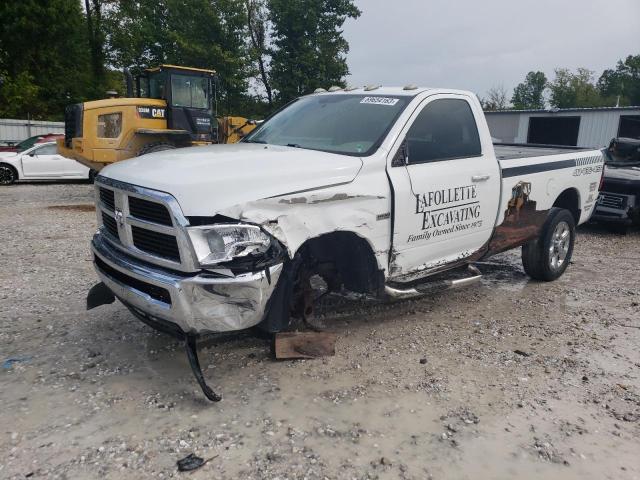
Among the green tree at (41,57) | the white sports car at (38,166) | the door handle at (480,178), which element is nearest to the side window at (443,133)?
the door handle at (480,178)

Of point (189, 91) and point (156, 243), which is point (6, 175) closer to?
point (189, 91)

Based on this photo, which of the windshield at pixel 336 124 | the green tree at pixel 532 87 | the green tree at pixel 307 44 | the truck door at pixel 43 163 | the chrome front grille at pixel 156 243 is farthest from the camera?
the green tree at pixel 532 87

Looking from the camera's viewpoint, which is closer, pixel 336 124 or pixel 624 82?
pixel 336 124

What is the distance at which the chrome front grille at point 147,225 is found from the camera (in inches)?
120

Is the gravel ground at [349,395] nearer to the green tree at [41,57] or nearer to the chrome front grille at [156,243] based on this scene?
the chrome front grille at [156,243]

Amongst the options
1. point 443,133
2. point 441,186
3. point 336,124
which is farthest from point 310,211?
point 443,133

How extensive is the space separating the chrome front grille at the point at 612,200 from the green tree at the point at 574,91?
67.2 m

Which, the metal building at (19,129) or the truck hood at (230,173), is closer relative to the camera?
the truck hood at (230,173)

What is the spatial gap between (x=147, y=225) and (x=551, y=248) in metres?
4.63

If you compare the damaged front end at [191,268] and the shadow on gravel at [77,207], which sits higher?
the damaged front end at [191,268]

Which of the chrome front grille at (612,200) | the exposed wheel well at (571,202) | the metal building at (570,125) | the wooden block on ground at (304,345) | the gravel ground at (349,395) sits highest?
the metal building at (570,125)

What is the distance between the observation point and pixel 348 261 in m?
3.98

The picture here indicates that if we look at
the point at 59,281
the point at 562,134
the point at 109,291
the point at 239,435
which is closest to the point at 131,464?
the point at 239,435

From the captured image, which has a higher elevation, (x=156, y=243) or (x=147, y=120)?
(x=147, y=120)
